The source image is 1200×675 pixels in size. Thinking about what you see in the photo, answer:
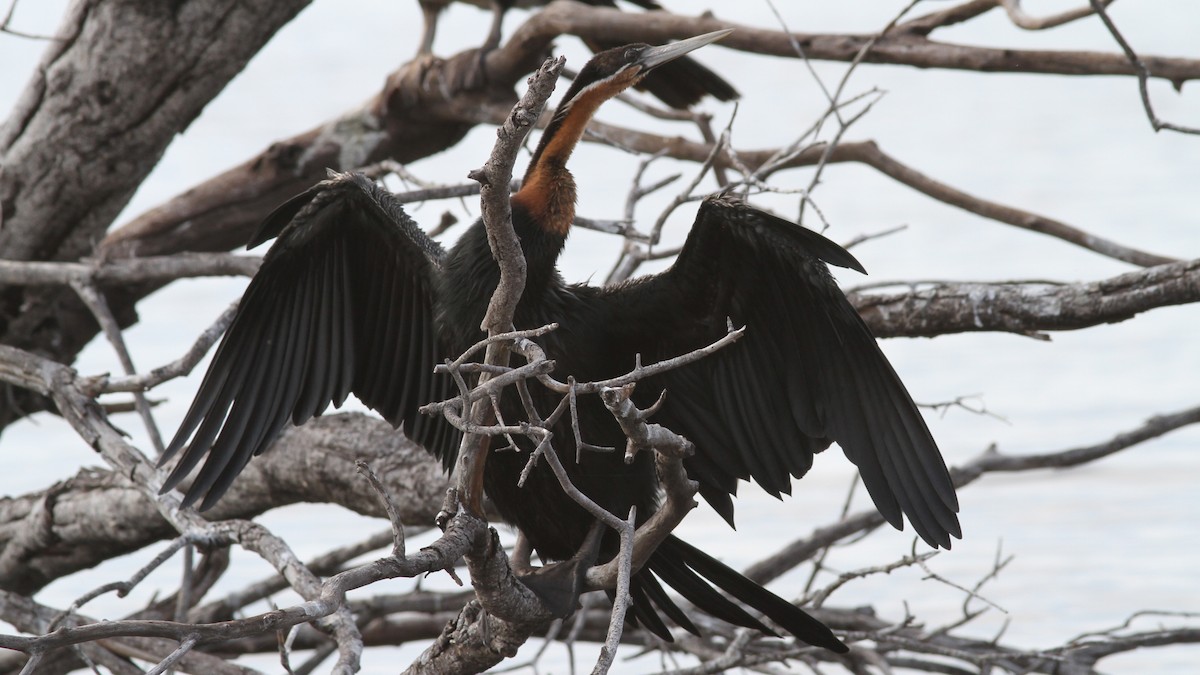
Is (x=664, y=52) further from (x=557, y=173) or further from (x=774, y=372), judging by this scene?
(x=774, y=372)

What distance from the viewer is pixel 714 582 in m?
2.30

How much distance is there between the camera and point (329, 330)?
242cm

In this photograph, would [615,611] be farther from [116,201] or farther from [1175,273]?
[116,201]

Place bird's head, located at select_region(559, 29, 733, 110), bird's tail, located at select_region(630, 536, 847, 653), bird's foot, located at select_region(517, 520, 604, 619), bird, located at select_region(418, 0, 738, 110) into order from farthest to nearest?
bird, located at select_region(418, 0, 738, 110), bird's tail, located at select_region(630, 536, 847, 653), bird's head, located at select_region(559, 29, 733, 110), bird's foot, located at select_region(517, 520, 604, 619)

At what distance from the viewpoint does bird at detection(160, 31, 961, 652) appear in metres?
2.01

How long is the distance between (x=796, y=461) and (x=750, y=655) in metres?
0.63

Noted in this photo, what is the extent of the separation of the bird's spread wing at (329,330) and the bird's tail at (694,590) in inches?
16.8

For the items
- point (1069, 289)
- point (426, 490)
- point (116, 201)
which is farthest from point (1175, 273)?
point (116, 201)

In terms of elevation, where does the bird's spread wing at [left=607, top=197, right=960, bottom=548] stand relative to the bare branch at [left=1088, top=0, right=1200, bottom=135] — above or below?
below

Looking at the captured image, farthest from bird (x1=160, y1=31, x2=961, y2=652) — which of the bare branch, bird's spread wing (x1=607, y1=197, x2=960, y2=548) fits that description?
the bare branch

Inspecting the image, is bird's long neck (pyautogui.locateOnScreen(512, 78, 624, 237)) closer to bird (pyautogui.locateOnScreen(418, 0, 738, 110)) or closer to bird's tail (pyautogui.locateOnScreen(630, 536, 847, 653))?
bird's tail (pyautogui.locateOnScreen(630, 536, 847, 653))

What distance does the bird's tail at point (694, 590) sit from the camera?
87.7 inches

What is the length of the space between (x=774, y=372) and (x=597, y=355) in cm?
29

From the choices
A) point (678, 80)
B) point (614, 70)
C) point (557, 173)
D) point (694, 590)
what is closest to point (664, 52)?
point (614, 70)
